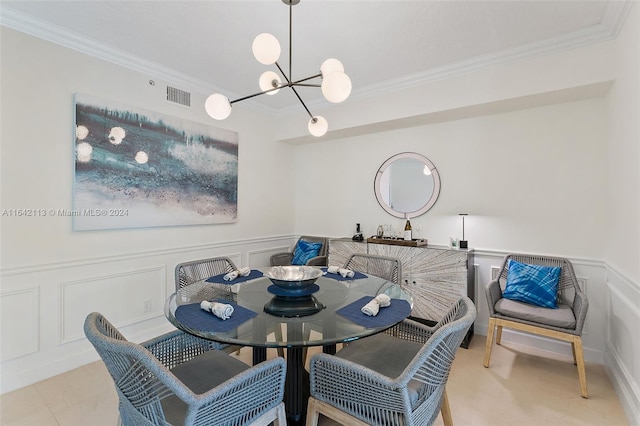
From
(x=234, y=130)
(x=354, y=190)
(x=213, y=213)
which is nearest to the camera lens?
(x=213, y=213)

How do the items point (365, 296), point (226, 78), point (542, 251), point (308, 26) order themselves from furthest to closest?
point (226, 78) < point (542, 251) < point (308, 26) < point (365, 296)

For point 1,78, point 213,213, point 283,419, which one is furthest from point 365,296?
point 1,78

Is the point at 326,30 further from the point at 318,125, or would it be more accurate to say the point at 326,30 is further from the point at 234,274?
the point at 234,274

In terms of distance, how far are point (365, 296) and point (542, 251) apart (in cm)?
216

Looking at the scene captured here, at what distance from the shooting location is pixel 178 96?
3215 millimetres

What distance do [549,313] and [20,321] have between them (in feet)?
13.3

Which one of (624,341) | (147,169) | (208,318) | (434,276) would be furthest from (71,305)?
(624,341)

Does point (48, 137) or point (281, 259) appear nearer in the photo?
point (48, 137)

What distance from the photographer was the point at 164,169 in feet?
10.1

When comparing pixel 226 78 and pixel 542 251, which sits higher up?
pixel 226 78

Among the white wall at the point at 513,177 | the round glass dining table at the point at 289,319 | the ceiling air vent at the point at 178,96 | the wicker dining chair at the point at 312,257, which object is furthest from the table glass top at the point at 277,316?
the ceiling air vent at the point at 178,96

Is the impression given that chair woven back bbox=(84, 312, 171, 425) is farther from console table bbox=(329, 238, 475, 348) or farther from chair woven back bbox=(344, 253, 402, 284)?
console table bbox=(329, 238, 475, 348)

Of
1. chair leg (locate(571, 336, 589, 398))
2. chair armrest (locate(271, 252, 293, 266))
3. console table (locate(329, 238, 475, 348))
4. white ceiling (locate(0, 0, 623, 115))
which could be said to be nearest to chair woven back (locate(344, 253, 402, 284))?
console table (locate(329, 238, 475, 348))

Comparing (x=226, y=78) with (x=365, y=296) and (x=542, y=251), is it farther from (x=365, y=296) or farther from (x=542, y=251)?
(x=542, y=251)
